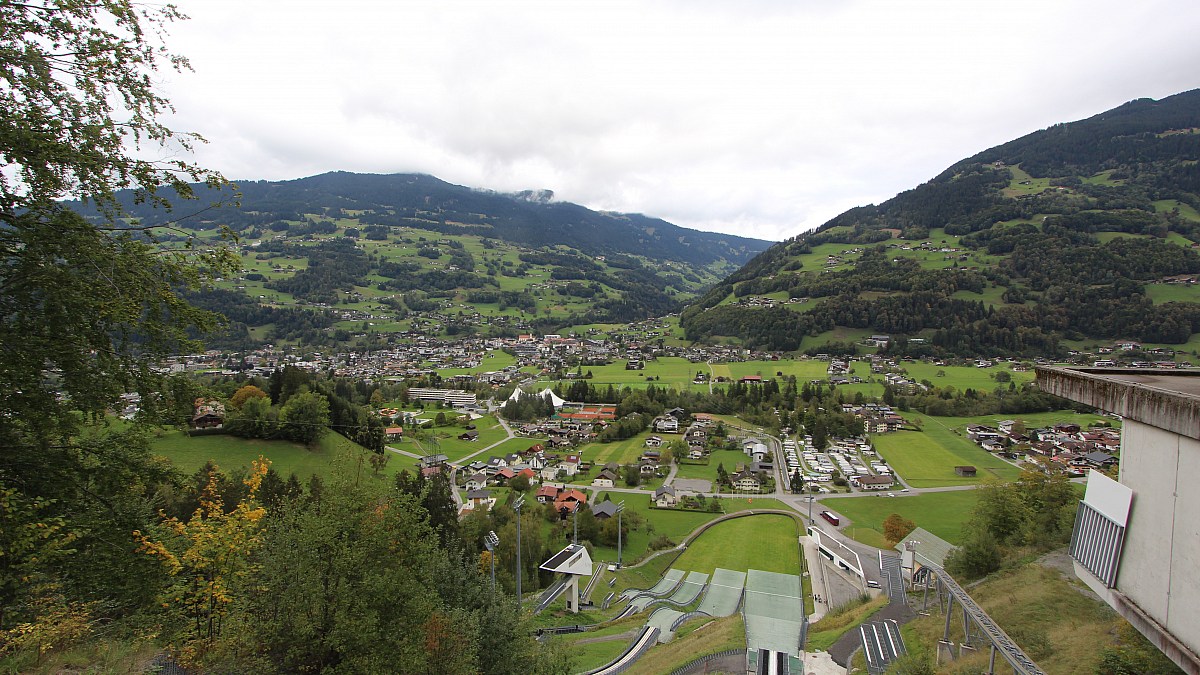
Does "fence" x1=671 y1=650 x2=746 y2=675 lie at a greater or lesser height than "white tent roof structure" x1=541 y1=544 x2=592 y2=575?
greater

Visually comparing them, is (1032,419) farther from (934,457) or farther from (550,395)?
(550,395)

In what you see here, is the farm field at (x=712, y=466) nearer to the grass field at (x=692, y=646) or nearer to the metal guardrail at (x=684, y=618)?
the metal guardrail at (x=684, y=618)

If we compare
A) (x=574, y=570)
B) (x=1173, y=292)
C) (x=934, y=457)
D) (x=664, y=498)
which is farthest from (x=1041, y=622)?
(x=1173, y=292)

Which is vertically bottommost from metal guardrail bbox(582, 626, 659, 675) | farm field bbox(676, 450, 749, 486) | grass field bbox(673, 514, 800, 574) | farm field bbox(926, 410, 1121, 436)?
farm field bbox(676, 450, 749, 486)

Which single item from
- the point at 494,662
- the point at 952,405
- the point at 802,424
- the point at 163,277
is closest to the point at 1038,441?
the point at 952,405

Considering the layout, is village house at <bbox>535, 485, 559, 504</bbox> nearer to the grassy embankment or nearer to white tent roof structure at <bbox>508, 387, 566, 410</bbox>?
the grassy embankment

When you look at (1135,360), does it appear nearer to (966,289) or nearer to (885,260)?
(966,289)

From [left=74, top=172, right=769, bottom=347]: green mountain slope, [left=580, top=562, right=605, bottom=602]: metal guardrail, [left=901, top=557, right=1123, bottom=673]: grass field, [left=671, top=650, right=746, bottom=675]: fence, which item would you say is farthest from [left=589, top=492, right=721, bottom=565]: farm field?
[left=74, top=172, right=769, bottom=347]: green mountain slope
